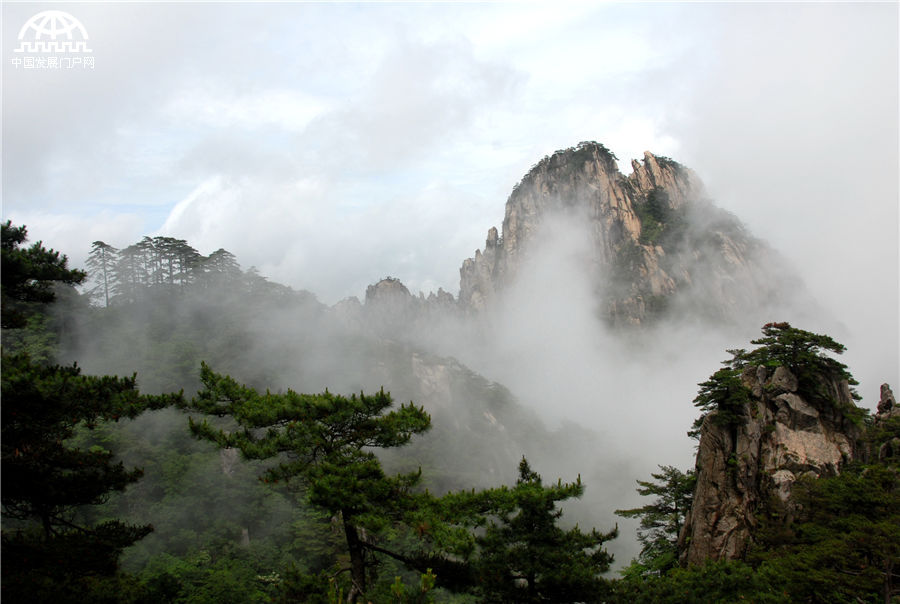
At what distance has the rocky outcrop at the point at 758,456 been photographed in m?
21.5

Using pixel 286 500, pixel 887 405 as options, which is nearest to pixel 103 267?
pixel 286 500

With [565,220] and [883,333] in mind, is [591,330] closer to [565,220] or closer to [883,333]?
[565,220]

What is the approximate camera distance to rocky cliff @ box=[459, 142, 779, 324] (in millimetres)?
92500

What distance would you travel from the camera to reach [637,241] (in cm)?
9825

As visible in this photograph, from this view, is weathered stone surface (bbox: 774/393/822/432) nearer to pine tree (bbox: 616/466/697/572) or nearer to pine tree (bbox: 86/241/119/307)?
pine tree (bbox: 616/466/697/572)

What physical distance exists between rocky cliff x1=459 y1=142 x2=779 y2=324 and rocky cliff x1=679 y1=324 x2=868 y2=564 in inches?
2935

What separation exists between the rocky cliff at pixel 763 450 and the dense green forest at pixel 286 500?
2.89ft

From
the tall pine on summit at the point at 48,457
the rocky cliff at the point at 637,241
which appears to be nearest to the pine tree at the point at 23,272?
the tall pine on summit at the point at 48,457

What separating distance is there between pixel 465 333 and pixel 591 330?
29688 mm

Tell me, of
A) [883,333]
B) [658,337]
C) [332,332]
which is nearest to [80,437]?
[332,332]

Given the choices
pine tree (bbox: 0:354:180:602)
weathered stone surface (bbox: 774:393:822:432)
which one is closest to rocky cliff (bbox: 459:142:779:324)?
weathered stone surface (bbox: 774:393:822:432)

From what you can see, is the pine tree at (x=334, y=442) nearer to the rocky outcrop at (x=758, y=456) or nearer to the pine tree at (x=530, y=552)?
the pine tree at (x=530, y=552)

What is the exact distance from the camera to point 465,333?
383 ft

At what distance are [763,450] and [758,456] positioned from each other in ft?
1.27
